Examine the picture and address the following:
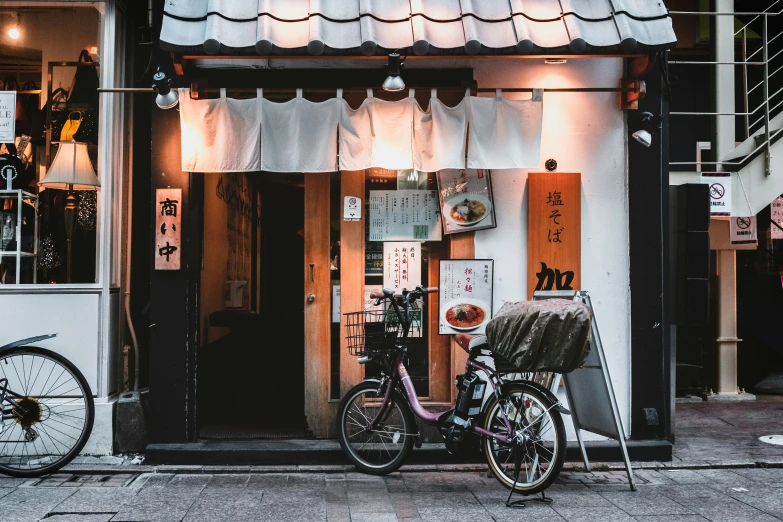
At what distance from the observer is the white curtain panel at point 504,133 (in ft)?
22.2

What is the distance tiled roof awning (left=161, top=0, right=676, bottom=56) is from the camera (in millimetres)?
6188

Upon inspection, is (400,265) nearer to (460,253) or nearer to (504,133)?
(460,253)

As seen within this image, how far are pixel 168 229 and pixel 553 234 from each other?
13.0 ft

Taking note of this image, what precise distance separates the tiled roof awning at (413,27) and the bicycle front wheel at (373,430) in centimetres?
321

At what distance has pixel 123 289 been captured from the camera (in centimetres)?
726

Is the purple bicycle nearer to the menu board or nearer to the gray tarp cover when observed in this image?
the gray tarp cover

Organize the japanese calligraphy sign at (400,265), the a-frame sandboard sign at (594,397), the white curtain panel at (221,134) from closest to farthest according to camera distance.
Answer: the a-frame sandboard sign at (594,397), the white curtain panel at (221,134), the japanese calligraphy sign at (400,265)

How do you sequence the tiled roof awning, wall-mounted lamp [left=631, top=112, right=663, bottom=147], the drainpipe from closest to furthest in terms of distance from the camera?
1. the tiled roof awning
2. wall-mounted lamp [left=631, top=112, right=663, bottom=147]
3. the drainpipe

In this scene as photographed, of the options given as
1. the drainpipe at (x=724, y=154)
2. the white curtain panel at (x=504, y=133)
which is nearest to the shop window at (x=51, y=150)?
the white curtain panel at (x=504, y=133)

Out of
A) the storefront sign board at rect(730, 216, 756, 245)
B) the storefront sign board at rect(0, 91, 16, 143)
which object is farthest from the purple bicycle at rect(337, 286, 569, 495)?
A: the storefront sign board at rect(730, 216, 756, 245)

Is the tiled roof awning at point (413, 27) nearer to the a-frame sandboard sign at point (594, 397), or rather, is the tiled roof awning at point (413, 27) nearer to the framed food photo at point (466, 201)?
the framed food photo at point (466, 201)

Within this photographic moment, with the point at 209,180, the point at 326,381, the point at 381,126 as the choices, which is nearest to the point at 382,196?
the point at 381,126

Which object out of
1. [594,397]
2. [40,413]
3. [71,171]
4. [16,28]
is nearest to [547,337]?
[594,397]

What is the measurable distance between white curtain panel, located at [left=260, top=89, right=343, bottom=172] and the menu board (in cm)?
86
